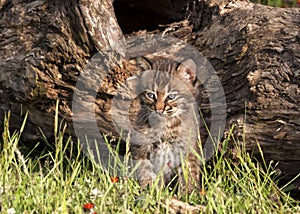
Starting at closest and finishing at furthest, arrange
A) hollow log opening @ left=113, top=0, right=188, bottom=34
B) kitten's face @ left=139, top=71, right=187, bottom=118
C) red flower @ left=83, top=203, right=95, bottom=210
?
1. red flower @ left=83, top=203, right=95, bottom=210
2. kitten's face @ left=139, top=71, right=187, bottom=118
3. hollow log opening @ left=113, top=0, right=188, bottom=34

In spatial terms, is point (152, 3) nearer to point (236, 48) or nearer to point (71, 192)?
point (236, 48)

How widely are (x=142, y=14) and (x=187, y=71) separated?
6.45ft

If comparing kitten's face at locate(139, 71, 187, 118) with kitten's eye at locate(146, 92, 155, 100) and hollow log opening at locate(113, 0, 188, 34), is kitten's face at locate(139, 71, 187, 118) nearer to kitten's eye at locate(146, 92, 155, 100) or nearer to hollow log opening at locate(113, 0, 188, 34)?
kitten's eye at locate(146, 92, 155, 100)

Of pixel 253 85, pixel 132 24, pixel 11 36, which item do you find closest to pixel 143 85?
pixel 253 85

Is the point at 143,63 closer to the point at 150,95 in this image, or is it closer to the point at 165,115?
the point at 150,95

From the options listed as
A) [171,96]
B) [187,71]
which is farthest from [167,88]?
[187,71]

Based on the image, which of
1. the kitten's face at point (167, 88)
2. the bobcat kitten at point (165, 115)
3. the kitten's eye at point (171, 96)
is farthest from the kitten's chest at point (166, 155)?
the kitten's eye at point (171, 96)

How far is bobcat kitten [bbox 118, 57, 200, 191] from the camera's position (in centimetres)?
574

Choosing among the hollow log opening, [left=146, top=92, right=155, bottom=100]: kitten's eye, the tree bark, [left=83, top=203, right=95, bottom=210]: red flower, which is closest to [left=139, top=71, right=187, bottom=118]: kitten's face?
[left=146, top=92, right=155, bottom=100]: kitten's eye

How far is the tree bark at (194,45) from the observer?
5.26 meters

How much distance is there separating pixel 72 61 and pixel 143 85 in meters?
0.66

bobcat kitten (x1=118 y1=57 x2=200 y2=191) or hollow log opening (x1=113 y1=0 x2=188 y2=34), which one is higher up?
hollow log opening (x1=113 y1=0 x2=188 y2=34)

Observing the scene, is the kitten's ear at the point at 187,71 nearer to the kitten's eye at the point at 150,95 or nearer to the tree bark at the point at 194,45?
the tree bark at the point at 194,45

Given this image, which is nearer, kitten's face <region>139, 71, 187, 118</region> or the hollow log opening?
kitten's face <region>139, 71, 187, 118</region>
